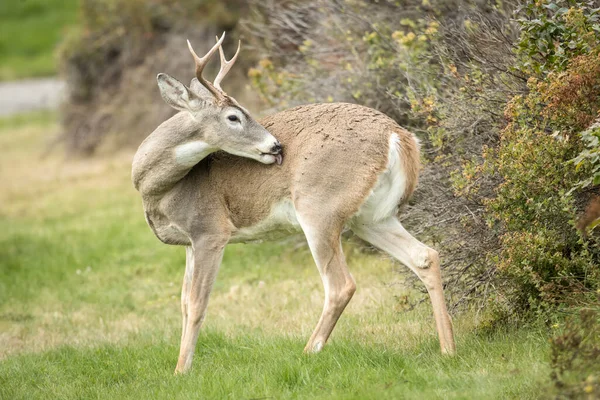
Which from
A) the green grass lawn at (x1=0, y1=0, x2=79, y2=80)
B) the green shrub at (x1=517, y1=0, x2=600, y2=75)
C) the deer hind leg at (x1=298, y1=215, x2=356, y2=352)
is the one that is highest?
the green shrub at (x1=517, y1=0, x2=600, y2=75)

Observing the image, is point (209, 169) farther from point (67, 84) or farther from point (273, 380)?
point (67, 84)

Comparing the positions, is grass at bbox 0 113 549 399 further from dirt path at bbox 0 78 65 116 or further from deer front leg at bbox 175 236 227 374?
dirt path at bbox 0 78 65 116

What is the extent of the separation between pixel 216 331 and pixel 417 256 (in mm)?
2079

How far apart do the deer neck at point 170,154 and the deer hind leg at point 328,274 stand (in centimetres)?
104

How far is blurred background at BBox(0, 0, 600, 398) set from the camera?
550 cm

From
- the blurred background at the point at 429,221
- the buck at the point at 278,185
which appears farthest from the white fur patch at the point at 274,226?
the blurred background at the point at 429,221

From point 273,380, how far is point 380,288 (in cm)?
278

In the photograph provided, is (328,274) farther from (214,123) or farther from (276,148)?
(214,123)

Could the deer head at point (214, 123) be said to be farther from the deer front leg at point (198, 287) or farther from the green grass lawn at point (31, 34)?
the green grass lawn at point (31, 34)

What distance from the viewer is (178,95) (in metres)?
6.61

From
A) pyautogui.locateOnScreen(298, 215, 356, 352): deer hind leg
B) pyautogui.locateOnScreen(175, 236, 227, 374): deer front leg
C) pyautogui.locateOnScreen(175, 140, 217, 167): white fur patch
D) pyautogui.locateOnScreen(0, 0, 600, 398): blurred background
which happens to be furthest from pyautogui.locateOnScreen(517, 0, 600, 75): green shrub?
pyautogui.locateOnScreen(175, 236, 227, 374): deer front leg

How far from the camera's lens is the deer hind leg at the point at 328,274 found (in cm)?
604

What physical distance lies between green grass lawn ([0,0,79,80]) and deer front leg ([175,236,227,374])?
30.1 meters

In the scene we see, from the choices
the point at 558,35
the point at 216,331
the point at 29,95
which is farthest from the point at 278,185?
the point at 29,95
